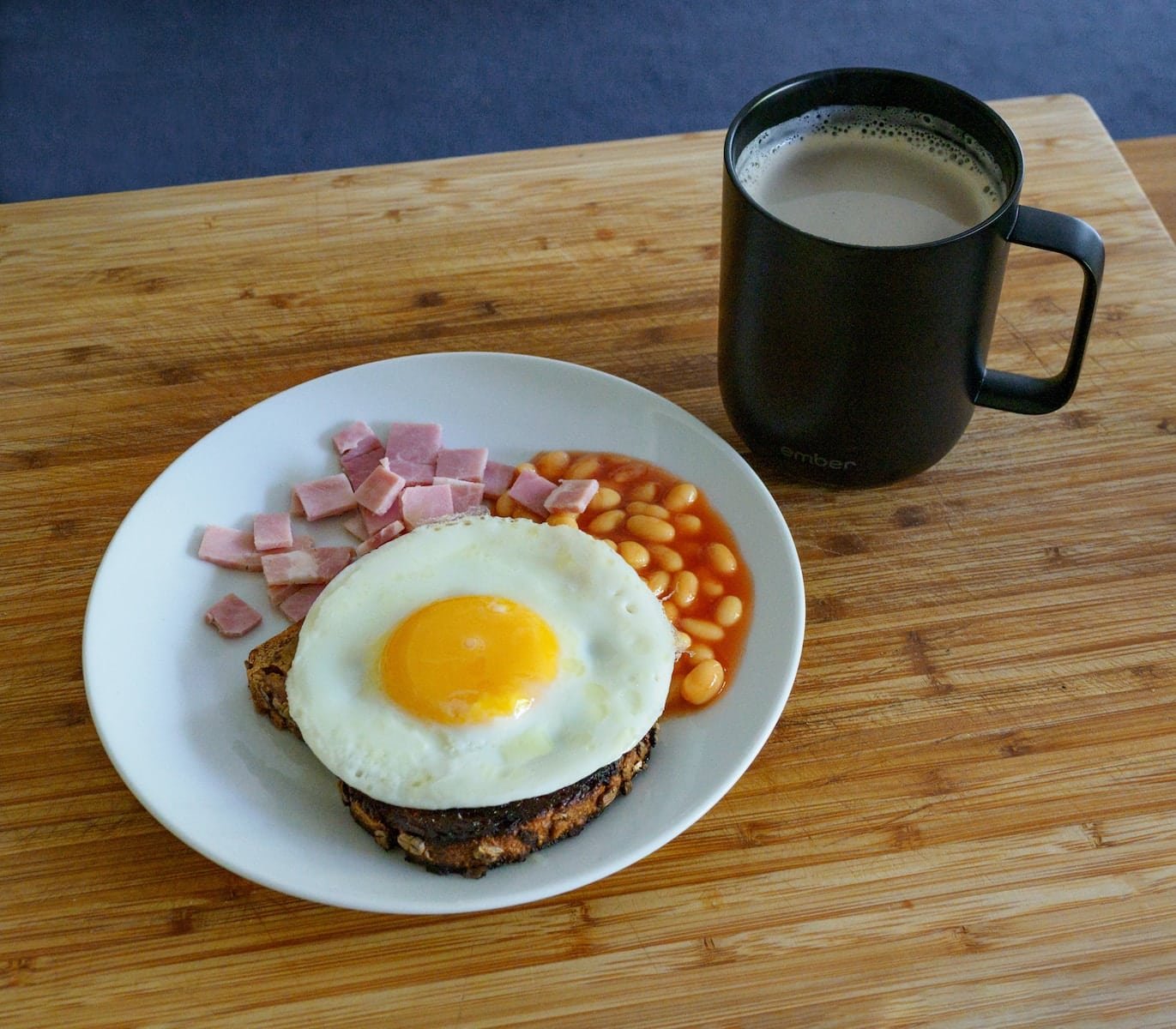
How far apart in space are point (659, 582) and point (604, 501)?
157mm

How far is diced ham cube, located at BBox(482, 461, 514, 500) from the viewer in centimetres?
169

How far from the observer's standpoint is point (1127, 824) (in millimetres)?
1383

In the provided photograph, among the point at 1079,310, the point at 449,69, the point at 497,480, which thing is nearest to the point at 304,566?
the point at 497,480

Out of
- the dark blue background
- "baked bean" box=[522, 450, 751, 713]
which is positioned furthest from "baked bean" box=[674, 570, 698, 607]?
the dark blue background

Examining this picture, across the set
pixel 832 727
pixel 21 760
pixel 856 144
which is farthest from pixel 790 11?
pixel 21 760

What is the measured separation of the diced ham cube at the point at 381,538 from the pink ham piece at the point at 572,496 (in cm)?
20

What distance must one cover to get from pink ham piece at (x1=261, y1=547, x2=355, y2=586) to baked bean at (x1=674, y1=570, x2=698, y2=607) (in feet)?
1.42

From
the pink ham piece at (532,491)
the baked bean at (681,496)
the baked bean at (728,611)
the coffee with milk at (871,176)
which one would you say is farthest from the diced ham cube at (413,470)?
the coffee with milk at (871,176)

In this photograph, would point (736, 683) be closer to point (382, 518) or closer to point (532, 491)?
point (532, 491)

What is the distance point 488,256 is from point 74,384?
2.32ft

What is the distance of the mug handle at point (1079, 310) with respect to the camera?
4.73ft

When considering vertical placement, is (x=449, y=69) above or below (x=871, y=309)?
below

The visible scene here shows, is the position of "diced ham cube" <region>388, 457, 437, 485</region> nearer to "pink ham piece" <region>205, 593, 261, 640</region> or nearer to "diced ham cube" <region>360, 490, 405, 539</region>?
"diced ham cube" <region>360, 490, 405, 539</region>

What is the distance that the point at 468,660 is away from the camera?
133 centimetres
